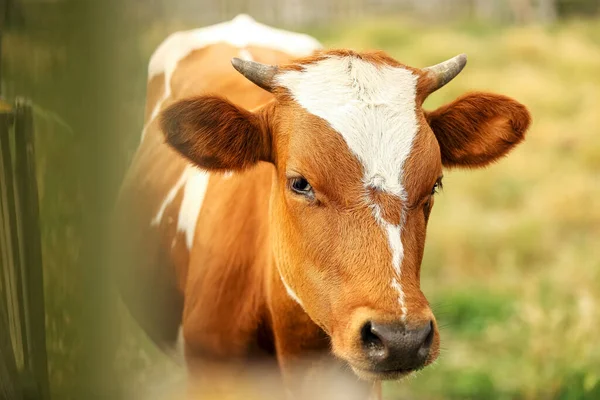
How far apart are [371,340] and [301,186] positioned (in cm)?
41

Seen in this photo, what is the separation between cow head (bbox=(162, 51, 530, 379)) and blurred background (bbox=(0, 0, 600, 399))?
0.93 ft

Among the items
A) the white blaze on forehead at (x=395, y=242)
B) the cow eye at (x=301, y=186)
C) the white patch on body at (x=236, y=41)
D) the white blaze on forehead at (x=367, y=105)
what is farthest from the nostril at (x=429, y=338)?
the white patch on body at (x=236, y=41)

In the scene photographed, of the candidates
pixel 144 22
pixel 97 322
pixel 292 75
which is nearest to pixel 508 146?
pixel 292 75

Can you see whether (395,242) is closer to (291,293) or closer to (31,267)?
(291,293)

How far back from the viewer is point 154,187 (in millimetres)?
2789

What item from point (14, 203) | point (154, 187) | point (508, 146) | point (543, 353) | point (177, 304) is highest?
point (508, 146)

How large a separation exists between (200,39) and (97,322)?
123 centimetres

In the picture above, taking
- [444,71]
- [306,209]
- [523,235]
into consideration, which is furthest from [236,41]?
[523,235]

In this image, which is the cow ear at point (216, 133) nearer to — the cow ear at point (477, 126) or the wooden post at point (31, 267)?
the wooden post at point (31, 267)

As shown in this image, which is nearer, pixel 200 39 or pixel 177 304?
pixel 177 304

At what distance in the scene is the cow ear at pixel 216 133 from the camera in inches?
80.3

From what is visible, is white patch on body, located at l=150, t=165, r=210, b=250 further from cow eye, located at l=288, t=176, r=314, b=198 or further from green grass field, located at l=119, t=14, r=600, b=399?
green grass field, located at l=119, t=14, r=600, b=399

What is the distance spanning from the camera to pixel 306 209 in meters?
1.94

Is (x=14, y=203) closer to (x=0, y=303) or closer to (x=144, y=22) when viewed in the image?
(x=0, y=303)
